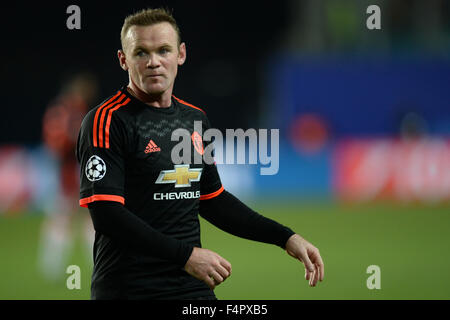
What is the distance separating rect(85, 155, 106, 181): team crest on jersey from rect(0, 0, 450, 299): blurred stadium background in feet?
14.2

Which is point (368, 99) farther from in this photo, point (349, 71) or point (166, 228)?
point (166, 228)

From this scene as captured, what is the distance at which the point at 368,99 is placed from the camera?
1848cm

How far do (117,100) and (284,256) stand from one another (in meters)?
7.07

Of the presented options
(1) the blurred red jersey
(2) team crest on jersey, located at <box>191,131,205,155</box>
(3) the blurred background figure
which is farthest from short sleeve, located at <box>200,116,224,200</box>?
(1) the blurred red jersey

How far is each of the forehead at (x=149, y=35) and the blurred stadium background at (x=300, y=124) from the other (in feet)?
14.3

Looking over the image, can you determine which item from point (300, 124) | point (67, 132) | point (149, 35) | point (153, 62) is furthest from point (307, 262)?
point (300, 124)

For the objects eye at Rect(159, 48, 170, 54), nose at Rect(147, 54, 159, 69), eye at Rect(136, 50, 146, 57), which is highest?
eye at Rect(159, 48, 170, 54)

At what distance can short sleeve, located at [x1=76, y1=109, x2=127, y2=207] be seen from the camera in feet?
10.1

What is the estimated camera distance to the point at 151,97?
341 centimetres

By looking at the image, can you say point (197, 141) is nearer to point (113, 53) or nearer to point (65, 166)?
point (65, 166)

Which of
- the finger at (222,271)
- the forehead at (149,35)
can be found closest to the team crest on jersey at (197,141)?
the forehead at (149,35)

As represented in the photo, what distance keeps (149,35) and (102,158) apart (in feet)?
2.11

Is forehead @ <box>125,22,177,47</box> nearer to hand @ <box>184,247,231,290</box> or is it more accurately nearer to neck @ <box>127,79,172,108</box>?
neck @ <box>127,79,172,108</box>
